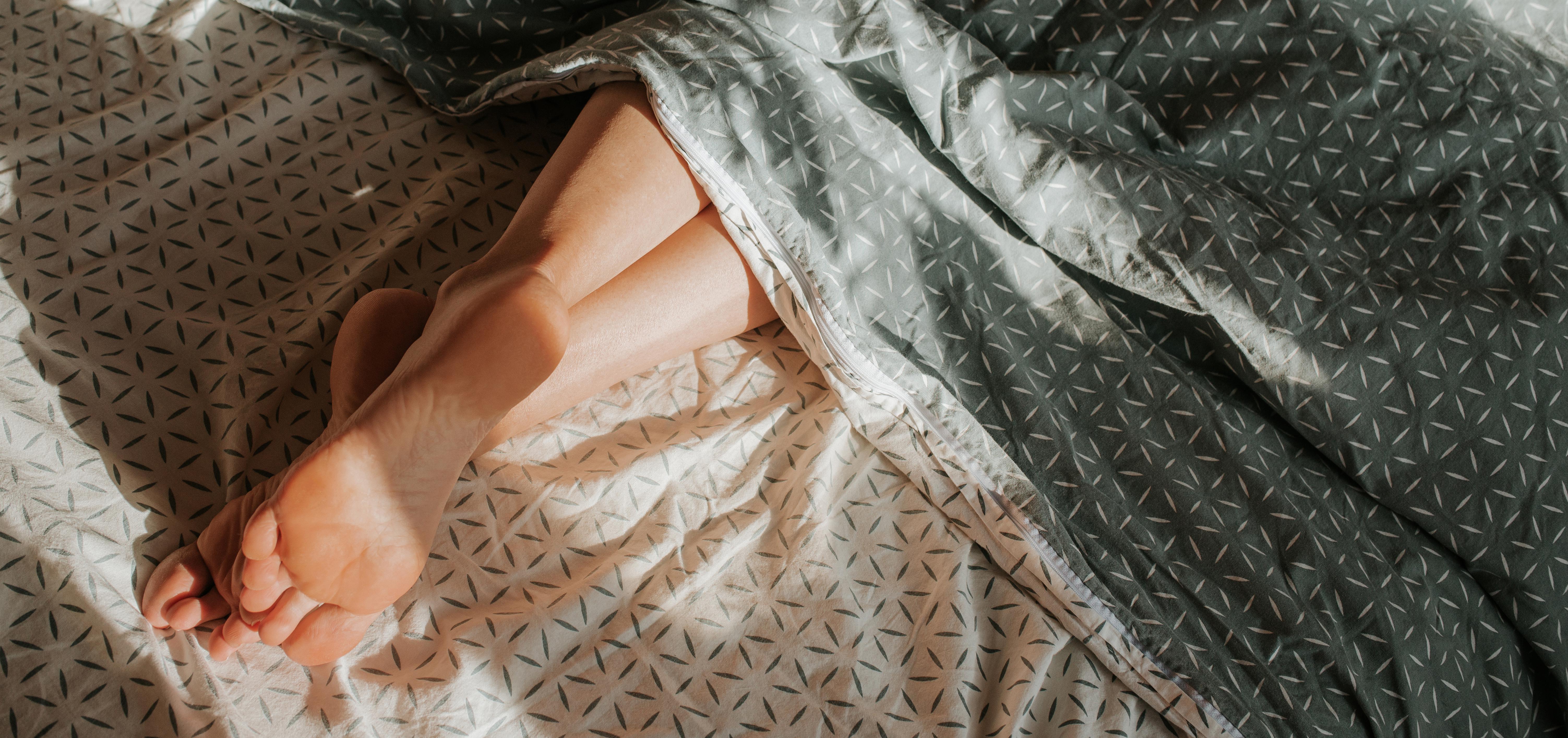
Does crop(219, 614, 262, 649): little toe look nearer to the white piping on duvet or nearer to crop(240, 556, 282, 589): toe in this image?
crop(240, 556, 282, 589): toe

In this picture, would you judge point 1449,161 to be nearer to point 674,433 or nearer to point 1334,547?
point 1334,547

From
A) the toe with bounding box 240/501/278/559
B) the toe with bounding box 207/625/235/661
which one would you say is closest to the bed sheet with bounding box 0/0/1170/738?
the toe with bounding box 207/625/235/661

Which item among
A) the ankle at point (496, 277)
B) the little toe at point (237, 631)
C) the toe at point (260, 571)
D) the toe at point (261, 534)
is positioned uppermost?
the ankle at point (496, 277)

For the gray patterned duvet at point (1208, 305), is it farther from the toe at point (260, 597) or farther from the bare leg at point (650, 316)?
the toe at point (260, 597)

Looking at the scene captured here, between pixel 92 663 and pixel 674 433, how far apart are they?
0.49 metres

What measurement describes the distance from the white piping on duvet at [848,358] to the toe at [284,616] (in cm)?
48

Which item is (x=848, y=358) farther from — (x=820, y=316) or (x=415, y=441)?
(x=415, y=441)

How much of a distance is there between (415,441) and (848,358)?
15.1 inches

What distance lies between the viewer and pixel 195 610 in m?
0.65

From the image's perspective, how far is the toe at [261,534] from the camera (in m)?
0.59

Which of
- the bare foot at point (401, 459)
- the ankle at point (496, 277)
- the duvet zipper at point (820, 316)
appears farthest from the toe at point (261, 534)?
the duvet zipper at point (820, 316)

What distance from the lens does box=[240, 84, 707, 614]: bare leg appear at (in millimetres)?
598

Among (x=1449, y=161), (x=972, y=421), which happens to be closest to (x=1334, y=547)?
(x=972, y=421)

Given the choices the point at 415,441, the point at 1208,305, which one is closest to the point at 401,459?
the point at 415,441
